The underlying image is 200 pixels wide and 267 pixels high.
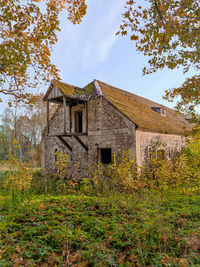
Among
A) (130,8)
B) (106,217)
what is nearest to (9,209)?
(106,217)

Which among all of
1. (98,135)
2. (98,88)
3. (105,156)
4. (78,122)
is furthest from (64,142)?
(98,88)

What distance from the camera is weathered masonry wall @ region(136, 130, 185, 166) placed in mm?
10152

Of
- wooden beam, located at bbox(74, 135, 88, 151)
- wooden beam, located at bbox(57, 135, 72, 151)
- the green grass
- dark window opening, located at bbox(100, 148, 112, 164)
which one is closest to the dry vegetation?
the green grass

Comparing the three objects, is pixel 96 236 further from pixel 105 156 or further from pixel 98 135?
pixel 105 156

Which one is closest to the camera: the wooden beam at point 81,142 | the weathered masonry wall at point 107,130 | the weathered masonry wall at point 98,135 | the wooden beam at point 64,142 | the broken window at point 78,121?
the weathered masonry wall at point 107,130

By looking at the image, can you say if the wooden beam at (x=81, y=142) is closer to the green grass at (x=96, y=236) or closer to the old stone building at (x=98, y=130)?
the old stone building at (x=98, y=130)

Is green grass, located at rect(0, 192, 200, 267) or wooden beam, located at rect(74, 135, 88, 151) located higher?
wooden beam, located at rect(74, 135, 88, 151)

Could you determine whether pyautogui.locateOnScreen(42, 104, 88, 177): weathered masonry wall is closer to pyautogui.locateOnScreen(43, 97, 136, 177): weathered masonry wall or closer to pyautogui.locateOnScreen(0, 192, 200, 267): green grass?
pyautogui.locateOnScreen(43, 97, 136, 177): weathered masonry wall

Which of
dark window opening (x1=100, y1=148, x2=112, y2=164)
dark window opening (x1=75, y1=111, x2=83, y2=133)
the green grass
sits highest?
dark window opening (x1=75, y1=111, x2=83, y2=133)

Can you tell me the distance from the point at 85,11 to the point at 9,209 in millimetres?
6347

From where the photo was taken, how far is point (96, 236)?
3.89 metres

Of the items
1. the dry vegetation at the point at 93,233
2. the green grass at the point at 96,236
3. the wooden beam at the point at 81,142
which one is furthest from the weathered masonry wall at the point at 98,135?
the green grass at the point at 96,236

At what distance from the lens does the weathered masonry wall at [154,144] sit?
400 inches

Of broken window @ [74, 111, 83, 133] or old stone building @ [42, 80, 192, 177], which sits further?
broken window @ [74, 111, 83, 133]
